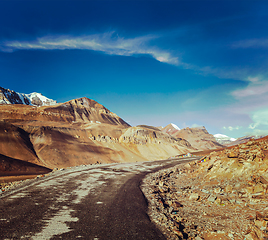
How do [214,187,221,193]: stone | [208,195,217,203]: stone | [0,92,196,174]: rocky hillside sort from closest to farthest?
[208,195,217,203]: stone → [214,187,221,193]: stone → [0,92,196,174]: rocky hillside

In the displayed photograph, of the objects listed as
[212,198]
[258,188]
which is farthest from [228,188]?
[258,188]

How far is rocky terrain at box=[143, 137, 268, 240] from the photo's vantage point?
6434 millimetres

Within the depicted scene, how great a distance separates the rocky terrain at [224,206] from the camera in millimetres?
6434

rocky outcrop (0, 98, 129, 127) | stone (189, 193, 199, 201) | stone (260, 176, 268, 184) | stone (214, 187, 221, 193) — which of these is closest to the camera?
stone (260, 176, 268, 184)

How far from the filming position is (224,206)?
8797mm

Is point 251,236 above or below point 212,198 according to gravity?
above

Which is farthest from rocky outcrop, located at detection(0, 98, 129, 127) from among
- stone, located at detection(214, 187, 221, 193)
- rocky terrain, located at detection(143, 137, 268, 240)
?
stone, located at detection(214, 187, 221, 193)

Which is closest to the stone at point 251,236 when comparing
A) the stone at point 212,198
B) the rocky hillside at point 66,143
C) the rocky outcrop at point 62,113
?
the stone at point 212,198

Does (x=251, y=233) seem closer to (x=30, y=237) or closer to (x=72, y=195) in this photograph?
(x=30, y=237)

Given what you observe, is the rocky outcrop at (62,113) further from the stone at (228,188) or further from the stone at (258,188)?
the stone at (258,188)

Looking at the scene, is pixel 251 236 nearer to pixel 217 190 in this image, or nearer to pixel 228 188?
pixel 228 188

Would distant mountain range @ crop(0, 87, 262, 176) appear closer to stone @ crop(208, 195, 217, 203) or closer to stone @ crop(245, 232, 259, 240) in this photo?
stone @ crop(208, 195, 217, 203)

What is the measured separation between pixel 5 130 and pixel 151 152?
51.1 meters

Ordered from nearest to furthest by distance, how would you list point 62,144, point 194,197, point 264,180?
1. point 264,180
2. point 194,197
3. point 62,144
